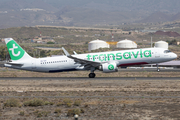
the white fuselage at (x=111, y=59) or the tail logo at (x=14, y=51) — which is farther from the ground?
the tail logo at (x=14, y=51)

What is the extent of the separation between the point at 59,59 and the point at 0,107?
78.6ft

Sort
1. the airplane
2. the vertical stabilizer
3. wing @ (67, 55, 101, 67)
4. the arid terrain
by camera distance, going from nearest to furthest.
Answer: the arid terrain
wing @ (67, 55, 101, 67)
the airplane
the vertical stabilizer

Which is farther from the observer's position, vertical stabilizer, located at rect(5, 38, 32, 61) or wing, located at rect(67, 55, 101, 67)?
vertical stabilizer, located at rect(5, 38, 32, 61)

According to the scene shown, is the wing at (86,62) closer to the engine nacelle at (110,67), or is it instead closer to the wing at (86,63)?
the wing at (86,63)

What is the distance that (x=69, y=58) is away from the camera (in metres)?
46.8

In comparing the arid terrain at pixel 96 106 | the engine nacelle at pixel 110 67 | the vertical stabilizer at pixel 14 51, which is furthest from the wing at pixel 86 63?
the arid terrain at pixel 96 106

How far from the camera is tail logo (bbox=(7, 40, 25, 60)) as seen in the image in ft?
152

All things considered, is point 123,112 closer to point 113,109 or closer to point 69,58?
point 113,109

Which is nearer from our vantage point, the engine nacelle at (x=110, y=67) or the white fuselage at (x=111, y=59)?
the engine nacelle at (x=110, y=67)

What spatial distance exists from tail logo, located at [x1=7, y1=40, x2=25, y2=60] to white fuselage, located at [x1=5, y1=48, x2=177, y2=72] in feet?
4.04

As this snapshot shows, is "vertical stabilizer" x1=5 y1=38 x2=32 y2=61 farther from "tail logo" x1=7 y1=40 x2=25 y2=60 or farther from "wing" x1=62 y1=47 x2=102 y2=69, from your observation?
"wing" x1=62 y1=47 x2=102 y2=69

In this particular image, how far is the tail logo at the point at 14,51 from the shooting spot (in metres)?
46.3

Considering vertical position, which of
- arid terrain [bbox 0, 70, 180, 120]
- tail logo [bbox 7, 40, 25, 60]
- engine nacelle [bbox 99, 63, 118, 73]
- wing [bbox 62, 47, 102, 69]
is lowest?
arid terrain [bbox 0, 70, 180, 120]

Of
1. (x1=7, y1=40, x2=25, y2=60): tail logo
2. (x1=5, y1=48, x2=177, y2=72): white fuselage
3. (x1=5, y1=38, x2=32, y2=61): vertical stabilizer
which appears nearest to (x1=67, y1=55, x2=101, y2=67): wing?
(x1=5, y1=48, x2=177, y2=72): white fuselage
